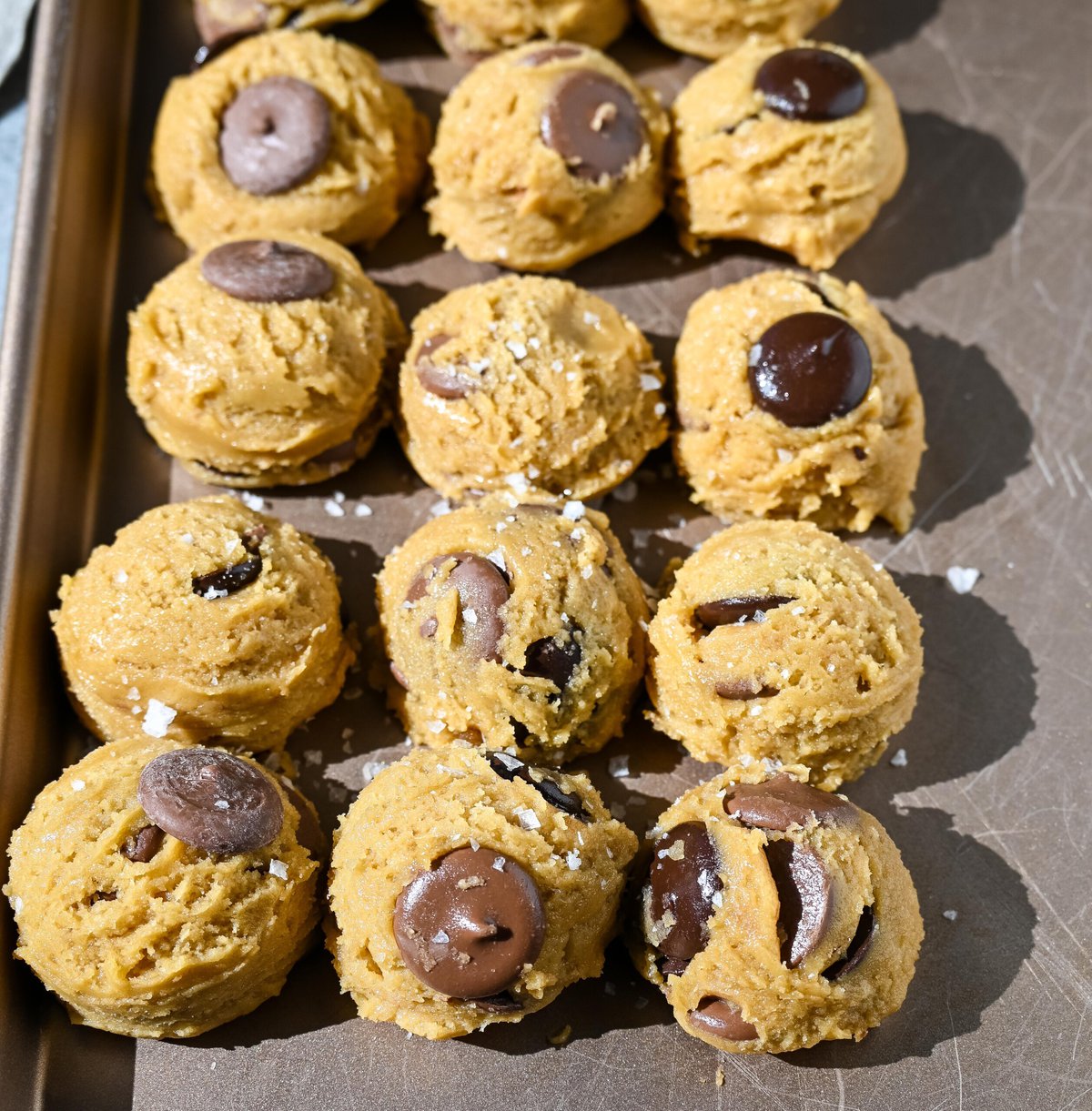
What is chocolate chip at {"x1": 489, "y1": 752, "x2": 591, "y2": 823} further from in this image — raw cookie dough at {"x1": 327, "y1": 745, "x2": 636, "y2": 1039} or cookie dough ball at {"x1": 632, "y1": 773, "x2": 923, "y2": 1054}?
cookie dough ball at {"x1": 632, "y1": 773, "x2": 923, "y2": 1054}

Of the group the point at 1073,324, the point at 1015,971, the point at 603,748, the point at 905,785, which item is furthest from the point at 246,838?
the point at 1073,324

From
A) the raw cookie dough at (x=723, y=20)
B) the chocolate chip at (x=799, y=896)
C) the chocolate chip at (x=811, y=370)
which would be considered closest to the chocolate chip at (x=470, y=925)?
the chocolate chip at (x=799, y=896)

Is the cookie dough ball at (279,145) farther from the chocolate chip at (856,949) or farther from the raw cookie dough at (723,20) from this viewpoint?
the chocolate chip at (856,949)

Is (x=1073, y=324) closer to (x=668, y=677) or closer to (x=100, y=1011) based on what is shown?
(x=668, y=677)

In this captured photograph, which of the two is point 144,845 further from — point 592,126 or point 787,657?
point 592,126

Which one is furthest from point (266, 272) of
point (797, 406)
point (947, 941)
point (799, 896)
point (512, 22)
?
point (947, 941)

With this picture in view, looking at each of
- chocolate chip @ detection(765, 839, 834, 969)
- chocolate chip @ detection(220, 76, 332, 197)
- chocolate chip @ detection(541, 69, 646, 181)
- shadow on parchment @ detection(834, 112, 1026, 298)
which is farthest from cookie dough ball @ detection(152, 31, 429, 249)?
chocolate chip @ detection(765, 839, 834, 969)

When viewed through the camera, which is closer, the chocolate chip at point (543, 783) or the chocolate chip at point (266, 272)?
the chocolate chip at point (543, 783)
